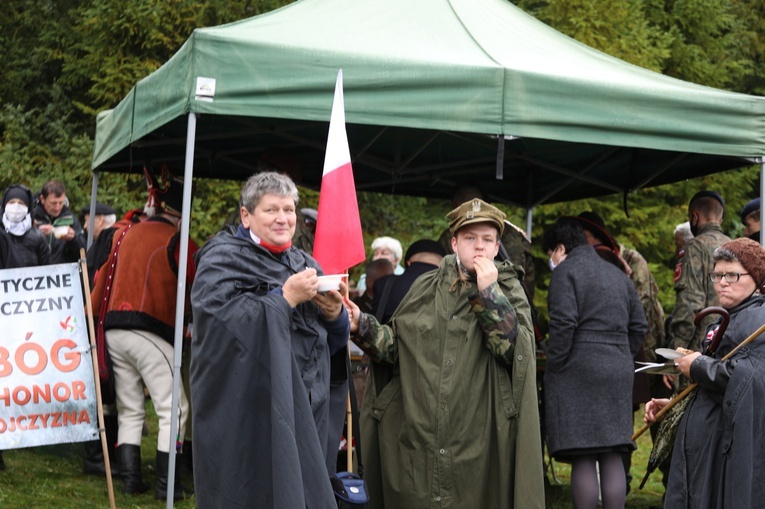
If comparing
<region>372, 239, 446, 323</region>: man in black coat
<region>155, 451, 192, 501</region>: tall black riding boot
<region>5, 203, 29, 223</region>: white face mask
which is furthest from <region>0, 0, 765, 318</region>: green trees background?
<region>372, 239, 446, 323</region>: man in black coat

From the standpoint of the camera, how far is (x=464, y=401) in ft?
16.9

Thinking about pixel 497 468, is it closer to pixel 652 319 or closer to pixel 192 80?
pixel 192 80

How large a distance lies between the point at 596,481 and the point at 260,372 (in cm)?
273

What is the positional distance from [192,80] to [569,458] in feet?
10.0

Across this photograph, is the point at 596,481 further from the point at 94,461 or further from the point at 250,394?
the point at 94,461

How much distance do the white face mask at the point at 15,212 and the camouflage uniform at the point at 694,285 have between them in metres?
4.64

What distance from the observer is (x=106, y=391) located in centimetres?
692

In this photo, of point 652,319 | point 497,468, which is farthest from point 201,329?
point 652,319

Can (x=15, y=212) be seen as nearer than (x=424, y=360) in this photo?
No

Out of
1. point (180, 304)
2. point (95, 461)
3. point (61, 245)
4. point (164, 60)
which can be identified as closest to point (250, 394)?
point (180, 304)

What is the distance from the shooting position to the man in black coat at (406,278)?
614 cm

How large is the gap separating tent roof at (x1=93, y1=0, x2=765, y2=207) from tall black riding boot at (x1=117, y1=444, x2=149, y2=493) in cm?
198

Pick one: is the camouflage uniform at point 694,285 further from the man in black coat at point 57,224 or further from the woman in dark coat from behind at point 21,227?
the man in black coat at point 57,224

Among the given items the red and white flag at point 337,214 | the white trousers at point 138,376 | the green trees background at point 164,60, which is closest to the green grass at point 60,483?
the white trousers at point 138,376
